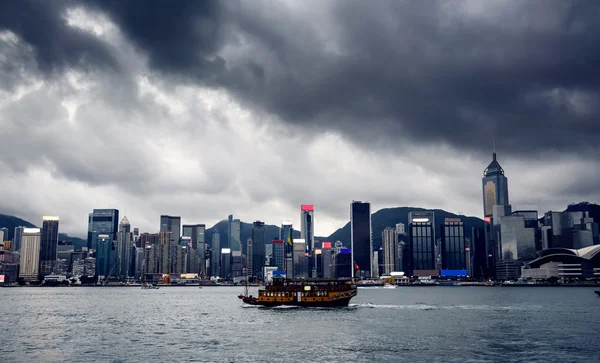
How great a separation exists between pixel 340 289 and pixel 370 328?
5538 cm

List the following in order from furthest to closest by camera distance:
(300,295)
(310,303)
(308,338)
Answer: (300,295) < (310,303) < (308,338)

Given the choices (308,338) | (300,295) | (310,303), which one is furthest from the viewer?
(300,295)

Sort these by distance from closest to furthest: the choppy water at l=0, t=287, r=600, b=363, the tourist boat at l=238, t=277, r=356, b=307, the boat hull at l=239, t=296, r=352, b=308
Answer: the choppy water at l=0, t=287, r=600, b=363
the boat hull at l=239, t=296, r=352, b=308
the tourist boat at l=238, t=277, r=356, b=307

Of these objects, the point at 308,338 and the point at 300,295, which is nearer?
the point at 308,338

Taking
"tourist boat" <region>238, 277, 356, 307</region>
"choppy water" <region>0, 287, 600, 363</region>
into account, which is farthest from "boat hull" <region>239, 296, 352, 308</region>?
"choppy water" <region>0, 287, 600, 363</region>

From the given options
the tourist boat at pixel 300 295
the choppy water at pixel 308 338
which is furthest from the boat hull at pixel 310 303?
the choppy water at pixel 308 338

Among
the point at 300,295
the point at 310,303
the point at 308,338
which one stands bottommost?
the point at 308,338

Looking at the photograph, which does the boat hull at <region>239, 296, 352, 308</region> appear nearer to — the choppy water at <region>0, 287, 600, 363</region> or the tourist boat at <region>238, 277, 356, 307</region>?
the tourist boat at <region>238, 277, 356, 307</region>

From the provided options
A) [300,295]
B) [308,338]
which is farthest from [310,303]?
[308,338]

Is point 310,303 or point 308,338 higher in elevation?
point 310,303

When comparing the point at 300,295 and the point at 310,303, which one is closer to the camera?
the point at 310,303

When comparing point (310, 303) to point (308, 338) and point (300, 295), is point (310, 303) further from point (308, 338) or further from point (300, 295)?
point (308, 338)

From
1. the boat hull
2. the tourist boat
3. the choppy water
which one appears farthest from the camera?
the tourist boat

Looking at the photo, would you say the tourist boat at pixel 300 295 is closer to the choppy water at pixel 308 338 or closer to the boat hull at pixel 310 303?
the boat hull at pixel 310 303
